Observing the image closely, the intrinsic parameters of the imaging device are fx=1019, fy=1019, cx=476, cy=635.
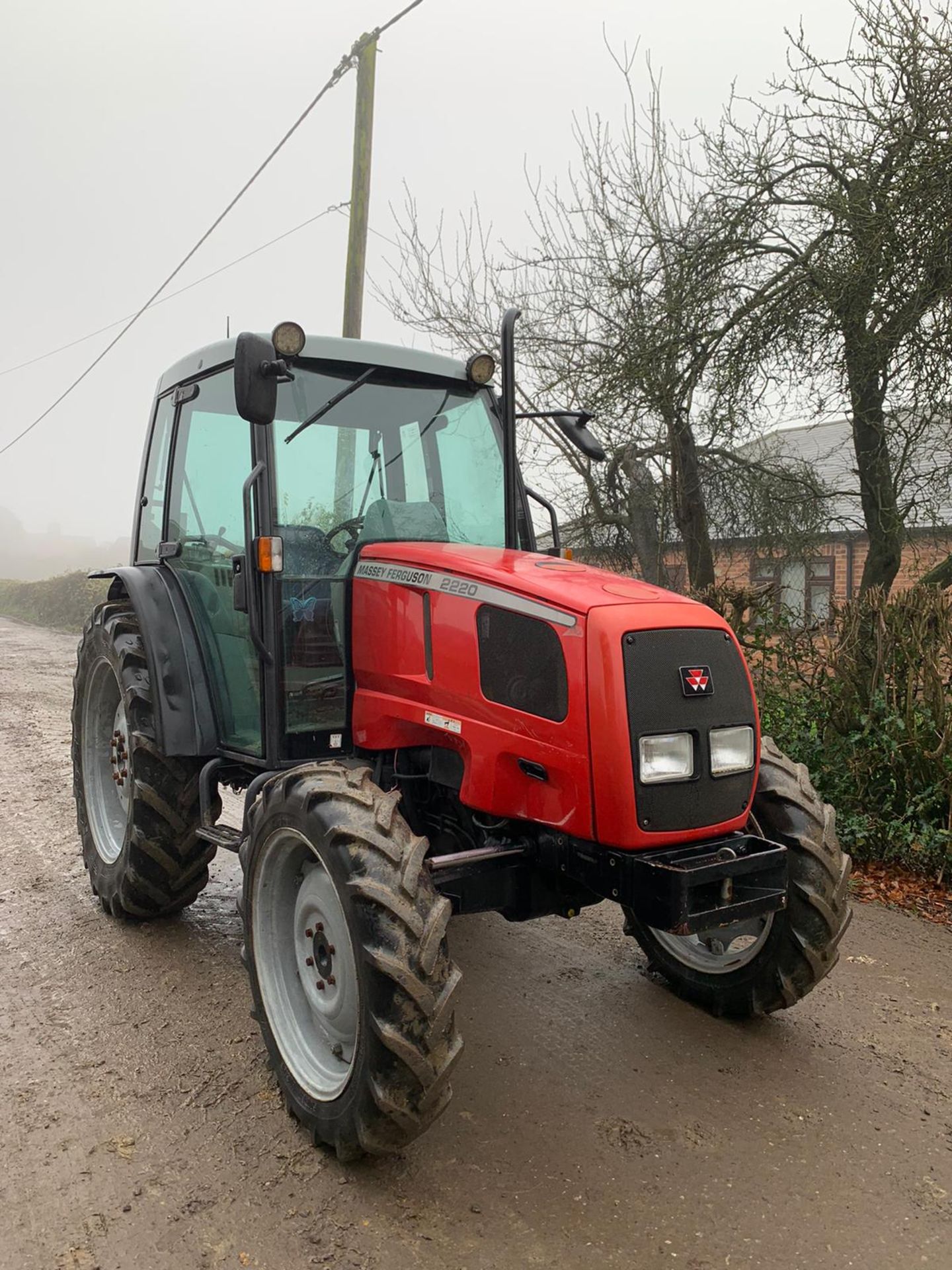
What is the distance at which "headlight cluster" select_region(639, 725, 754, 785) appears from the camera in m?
2.93

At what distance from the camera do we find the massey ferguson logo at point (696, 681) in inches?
118

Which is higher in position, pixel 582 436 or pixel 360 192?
pixel 360 192

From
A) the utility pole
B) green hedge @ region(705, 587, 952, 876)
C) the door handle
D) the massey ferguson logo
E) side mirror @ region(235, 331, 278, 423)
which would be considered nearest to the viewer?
the massey ferguson logo

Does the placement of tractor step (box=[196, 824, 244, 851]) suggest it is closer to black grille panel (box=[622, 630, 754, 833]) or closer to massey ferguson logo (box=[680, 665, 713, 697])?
black grille panel (box=[622, 630, 754, 833])

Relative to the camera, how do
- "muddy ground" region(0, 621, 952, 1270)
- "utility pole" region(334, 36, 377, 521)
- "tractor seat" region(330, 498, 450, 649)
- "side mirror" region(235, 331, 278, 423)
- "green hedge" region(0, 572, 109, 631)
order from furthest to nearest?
"green hedge" region(0, 572, 109, 631), "utility pole" region(334, 36, 377, 521), "tractor seat" region(330, 498, 450, 649), "side mirror" region(235, 331, 278, 423), "muddy ground" region(0, 621, 952, 1270)

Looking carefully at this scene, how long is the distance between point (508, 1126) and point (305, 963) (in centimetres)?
80

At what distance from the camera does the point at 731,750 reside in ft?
10.3

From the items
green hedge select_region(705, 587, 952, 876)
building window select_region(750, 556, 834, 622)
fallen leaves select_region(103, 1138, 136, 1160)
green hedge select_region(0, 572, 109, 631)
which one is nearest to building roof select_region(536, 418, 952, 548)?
building window select_region(750, 556, 834, 622)

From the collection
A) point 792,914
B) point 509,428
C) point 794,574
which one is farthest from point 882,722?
point 794,574

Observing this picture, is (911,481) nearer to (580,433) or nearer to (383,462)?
(580,433)

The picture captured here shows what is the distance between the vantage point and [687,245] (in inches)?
350

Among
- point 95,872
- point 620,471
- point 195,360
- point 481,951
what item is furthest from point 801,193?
point 95,872

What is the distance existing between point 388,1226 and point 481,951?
183 centimetres

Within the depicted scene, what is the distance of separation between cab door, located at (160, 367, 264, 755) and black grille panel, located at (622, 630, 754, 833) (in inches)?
60.9
